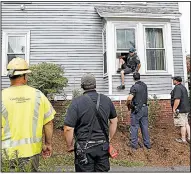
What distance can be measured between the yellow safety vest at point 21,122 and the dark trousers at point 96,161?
2.11ft

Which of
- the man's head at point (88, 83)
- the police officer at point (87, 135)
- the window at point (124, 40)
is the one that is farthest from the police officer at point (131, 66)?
the police officer at point (87, 135)

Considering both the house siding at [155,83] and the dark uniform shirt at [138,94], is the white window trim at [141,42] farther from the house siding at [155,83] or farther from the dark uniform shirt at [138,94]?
the dark uniform shirt at [138,94]

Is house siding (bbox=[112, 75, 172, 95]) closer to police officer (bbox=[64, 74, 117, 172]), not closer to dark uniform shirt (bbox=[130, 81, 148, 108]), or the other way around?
dark uniform shirt (bbox=[130, 81, 148, 108])

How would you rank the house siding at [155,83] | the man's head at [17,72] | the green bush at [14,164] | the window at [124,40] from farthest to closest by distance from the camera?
the window at [124,40] < the house siding at [155,83] < the man's head at [17,72] < the green bush at [14,164]

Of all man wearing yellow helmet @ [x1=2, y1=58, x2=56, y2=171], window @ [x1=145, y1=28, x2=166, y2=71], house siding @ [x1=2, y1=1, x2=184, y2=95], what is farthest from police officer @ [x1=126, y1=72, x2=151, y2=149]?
man wearing yellow helmet @ [x1=2, y1=58, x2=56, y2=171]

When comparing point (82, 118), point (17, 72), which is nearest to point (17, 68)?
point (17, 72)

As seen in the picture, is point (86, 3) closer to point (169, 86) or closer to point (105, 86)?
point (105, 86)

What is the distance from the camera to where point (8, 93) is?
3.31 m

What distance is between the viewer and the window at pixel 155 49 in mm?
10523

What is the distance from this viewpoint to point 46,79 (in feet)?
29.3

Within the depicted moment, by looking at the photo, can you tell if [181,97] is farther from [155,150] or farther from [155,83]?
[155,83]

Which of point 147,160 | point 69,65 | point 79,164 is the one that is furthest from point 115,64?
point 79,164

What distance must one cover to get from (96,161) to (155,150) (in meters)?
3.93

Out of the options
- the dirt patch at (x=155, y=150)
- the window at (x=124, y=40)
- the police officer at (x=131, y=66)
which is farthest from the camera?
the window at (x=124, y=40)
